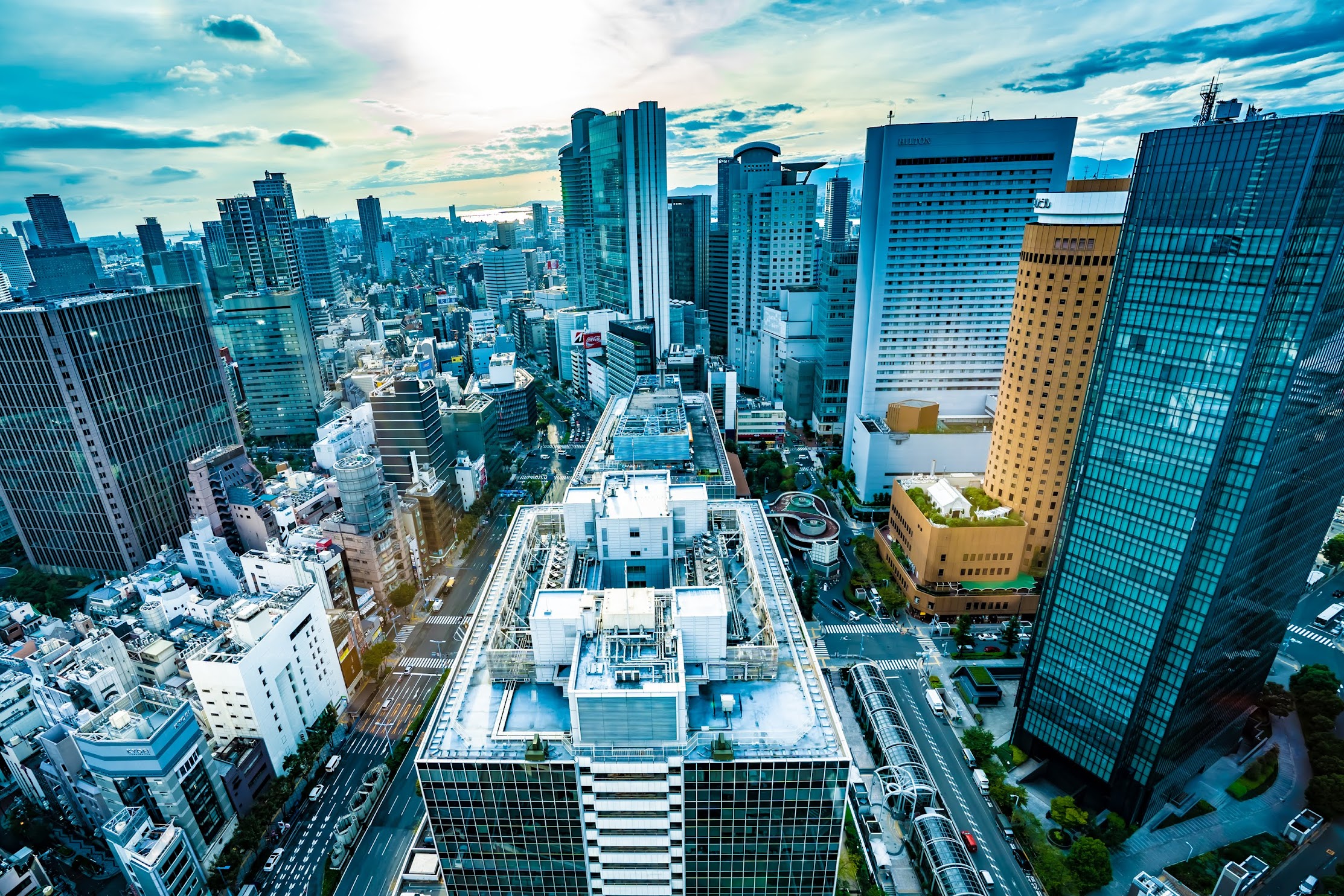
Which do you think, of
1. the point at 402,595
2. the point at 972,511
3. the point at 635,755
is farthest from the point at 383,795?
the point at 972,511

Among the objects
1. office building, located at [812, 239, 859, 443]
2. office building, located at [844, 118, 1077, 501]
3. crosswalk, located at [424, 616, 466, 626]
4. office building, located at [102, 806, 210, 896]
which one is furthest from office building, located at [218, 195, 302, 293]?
office building, located at [102, 806, 210, 896]

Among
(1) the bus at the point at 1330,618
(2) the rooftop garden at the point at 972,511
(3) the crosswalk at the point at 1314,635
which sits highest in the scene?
(2) the rooftop garden at the point at 972,511

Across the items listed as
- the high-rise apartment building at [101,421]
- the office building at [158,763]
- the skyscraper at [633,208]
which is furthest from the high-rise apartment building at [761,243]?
the office building at [158,763]

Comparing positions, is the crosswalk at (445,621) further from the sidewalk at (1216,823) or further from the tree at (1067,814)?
the tree at (1067,814)

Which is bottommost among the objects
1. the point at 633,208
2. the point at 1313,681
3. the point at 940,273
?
the point at 1313,681

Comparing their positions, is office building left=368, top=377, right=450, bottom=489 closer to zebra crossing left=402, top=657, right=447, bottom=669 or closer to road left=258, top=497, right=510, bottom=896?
road left=258, top=497, right=510, bottom=896

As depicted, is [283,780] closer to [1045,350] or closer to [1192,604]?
[1192,604]

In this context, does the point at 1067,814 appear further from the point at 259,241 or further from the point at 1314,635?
the point at 259,241
